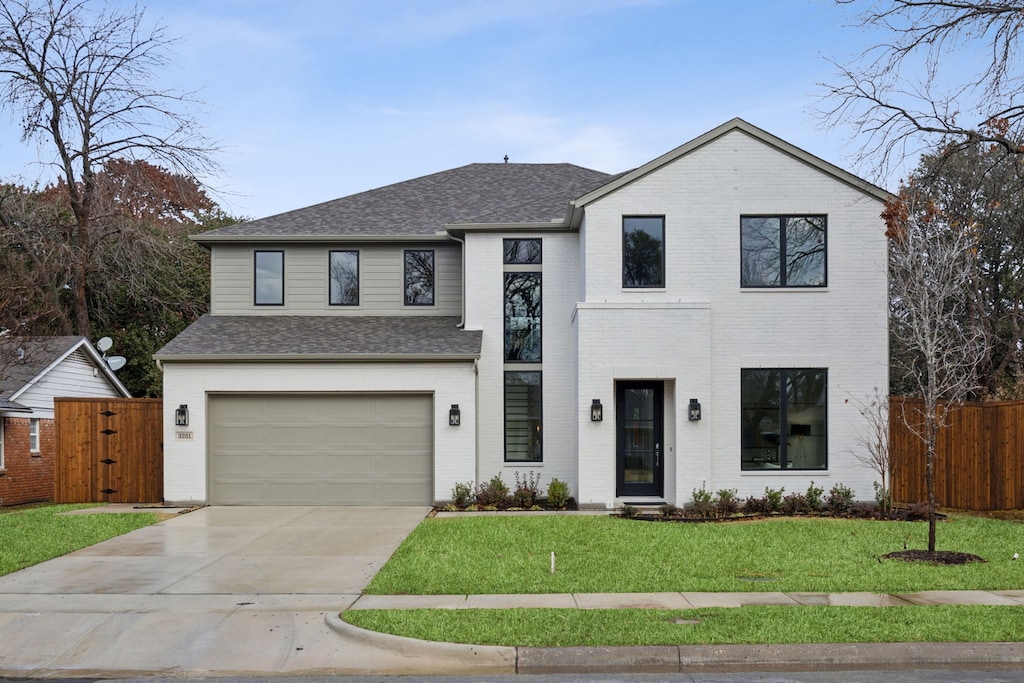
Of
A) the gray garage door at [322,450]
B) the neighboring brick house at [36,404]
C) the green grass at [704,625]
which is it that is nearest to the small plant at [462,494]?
the gray garage door at [322,450]

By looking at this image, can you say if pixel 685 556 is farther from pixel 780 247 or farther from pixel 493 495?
pixel 780 247

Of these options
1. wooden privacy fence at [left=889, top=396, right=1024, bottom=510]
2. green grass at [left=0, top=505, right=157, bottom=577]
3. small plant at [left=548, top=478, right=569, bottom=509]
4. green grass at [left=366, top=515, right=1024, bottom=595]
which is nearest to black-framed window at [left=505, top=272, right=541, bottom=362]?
small plant at [left=548, top=478, right=569, bottom=509]

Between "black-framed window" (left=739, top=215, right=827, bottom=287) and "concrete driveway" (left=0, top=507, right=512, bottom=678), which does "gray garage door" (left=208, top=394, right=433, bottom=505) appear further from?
"black-framed window" (left=739, top=215, right=827, bottom=287)

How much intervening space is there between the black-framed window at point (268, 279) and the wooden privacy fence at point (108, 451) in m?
3.35

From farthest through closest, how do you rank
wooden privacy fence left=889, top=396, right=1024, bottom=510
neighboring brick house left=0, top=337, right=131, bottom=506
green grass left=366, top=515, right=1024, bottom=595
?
neighboring brick house left=0, top=337, right=131, bottom=506 → wooden privacy fence left=889, top=396, right=1024, bottom=510 → green grass left=366, top=515, right=1024, bottom=595

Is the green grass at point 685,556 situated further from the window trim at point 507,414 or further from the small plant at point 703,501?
the window trim at point 507,414

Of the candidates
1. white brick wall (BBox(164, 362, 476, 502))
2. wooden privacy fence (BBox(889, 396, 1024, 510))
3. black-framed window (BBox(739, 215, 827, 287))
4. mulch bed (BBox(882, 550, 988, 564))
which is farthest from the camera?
white brick wall (BBox(164, 362, 476, 502))

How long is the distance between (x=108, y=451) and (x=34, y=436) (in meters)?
7.04

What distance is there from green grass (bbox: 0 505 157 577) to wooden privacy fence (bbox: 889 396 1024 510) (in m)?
14.7

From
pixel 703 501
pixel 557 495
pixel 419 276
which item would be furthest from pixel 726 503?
pixel 419 276

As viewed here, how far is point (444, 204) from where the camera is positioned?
23094mm

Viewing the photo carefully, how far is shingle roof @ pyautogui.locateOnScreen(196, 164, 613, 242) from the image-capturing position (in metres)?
21.2

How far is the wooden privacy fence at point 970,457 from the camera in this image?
18.0 metres

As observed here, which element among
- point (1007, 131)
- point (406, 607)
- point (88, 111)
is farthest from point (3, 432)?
point (1007, 131)
